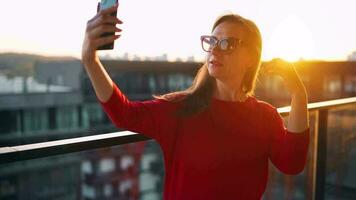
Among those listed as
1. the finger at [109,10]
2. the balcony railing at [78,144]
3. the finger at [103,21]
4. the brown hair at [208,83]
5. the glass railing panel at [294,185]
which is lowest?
the glass railing panel at [294,185]

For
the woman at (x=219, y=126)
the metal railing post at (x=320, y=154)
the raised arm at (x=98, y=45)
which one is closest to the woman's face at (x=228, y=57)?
the woman at (x=219, y=126)

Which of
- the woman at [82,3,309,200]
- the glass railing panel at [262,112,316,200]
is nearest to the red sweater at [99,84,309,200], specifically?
the woman at [82,3,309,200]

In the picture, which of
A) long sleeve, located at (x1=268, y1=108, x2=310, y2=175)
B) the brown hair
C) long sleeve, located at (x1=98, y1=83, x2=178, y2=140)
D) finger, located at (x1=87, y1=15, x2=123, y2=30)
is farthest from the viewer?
long sleeve, located at (x1=268, y1=108, x2=310, y2=175)

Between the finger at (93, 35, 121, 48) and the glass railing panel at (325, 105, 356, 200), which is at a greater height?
the finger at (93, 35, 121, 48)

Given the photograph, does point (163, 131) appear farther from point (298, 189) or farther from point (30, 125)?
point (30, 125)

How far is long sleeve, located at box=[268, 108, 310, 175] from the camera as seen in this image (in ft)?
4.26

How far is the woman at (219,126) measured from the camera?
1.16 meters

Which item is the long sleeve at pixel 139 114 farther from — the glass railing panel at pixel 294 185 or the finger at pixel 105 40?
the glass railing panel at pixel 294 185

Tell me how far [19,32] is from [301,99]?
55047mm

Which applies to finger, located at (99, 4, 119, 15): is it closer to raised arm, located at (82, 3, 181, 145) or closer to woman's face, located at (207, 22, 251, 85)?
raised arm, located at (82, 3, 181, 145)

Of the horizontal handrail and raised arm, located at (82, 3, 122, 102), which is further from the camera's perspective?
the horizontal handrail

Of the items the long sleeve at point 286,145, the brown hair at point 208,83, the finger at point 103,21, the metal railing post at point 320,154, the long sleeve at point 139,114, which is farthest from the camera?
the metal railing post at point 320,154

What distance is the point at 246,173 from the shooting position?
121 centimetres

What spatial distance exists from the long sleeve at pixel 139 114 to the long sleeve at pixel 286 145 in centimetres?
34
